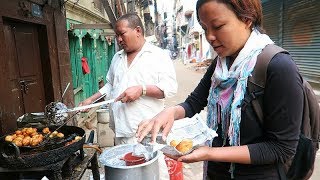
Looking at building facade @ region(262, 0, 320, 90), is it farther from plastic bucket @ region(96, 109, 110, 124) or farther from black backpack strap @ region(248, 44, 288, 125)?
black backpack strap @ region(248, 44, 288, 125)

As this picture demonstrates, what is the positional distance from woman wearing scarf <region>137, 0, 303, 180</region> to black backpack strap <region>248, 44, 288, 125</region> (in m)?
0.02

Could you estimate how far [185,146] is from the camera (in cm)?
Answer: 151

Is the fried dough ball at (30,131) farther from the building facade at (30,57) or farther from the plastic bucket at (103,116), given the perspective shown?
the plastic bucket at (103,116)

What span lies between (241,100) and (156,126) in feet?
1.58

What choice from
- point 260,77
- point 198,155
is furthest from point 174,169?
point 260,77

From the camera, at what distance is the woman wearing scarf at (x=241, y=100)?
128 centimetres

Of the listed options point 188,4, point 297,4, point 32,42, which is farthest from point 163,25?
point 32,42

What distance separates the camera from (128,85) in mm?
3277

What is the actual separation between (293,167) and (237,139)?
34cm

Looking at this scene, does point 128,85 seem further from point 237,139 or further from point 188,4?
point 188,4

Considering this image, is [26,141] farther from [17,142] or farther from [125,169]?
[125,169]

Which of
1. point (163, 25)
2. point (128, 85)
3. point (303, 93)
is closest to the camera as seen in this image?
point (303, 93)

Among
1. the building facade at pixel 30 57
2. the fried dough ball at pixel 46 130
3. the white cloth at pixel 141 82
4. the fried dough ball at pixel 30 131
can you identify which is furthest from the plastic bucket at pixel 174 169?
the building facade at pixel 30 57

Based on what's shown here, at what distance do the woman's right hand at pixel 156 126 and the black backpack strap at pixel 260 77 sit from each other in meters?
0.52
